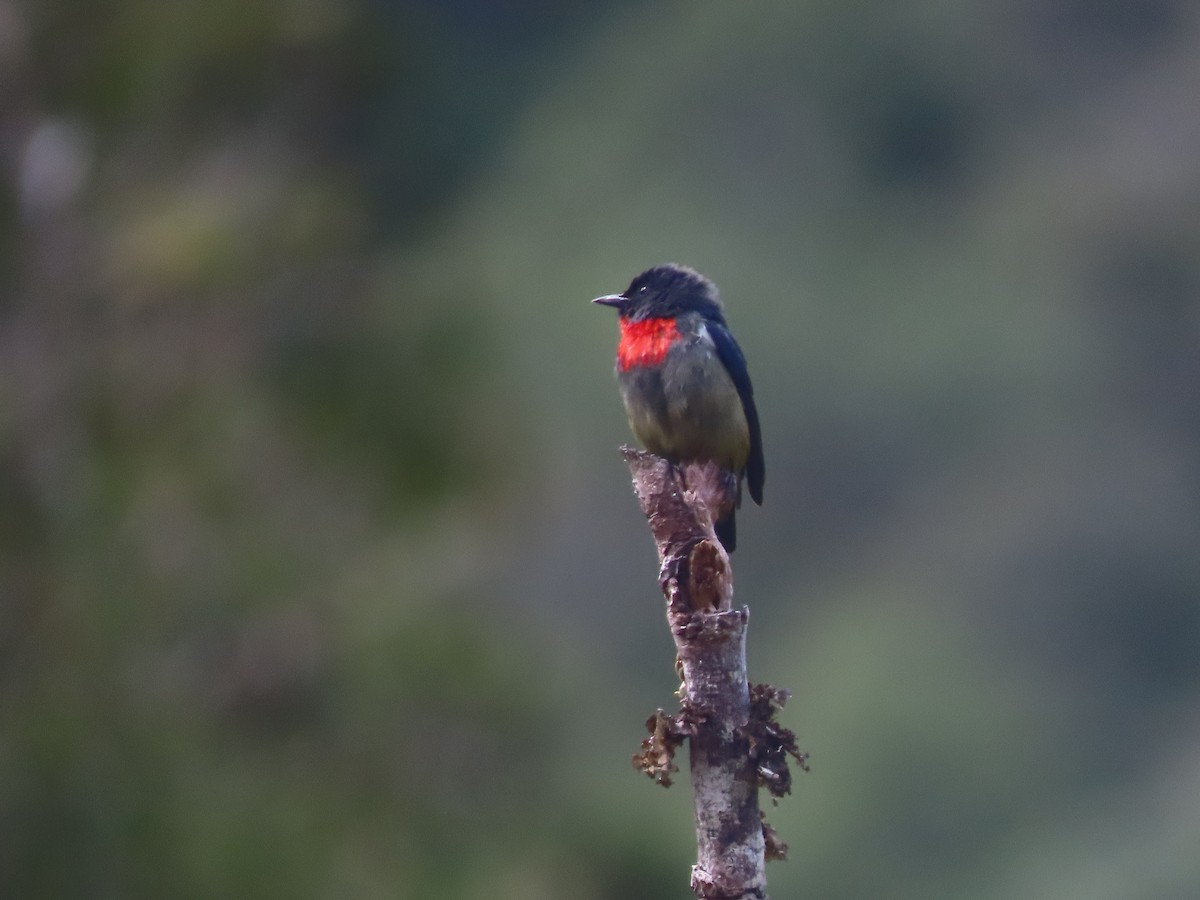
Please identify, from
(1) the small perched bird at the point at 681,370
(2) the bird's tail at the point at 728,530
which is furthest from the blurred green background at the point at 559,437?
(1) the small perched bird at the point at 681,370

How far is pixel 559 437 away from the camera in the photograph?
83.7ft

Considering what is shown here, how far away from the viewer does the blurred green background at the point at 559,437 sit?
916cm

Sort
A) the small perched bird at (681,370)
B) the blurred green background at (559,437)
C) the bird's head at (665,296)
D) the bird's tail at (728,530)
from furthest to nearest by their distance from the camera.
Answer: the blurred green background at (559,437), the bird's tail at (728,530), the bird's head at (665,296), the small perched bird at (681,370)

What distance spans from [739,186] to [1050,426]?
724cm

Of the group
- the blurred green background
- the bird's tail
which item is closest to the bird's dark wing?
Answer: the bird's tail

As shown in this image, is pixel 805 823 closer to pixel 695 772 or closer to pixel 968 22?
pixel 968 22

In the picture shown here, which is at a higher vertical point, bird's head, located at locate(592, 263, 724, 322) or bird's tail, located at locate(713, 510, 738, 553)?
bird's head, located at locate(592, 263, 724, 322)

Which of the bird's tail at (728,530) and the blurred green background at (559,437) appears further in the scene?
the blurred green background at (559,437)

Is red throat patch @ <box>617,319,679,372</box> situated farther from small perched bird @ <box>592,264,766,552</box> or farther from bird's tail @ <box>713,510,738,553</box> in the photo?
bird's tail @ <box>713,510,738,553</box>

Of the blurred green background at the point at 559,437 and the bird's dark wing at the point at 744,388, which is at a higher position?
the blurred green background at the point at 559,437

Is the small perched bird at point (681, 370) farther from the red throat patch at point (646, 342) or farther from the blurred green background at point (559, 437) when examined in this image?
the blurred green background at point (559, 437)

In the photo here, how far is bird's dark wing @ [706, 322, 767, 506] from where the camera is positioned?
22.4 feet

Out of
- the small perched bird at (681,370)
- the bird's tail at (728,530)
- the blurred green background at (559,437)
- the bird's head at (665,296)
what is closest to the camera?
the small perched bird at (681,370)

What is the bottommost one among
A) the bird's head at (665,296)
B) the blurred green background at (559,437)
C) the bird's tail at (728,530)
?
the bird's tail at (728,530)
